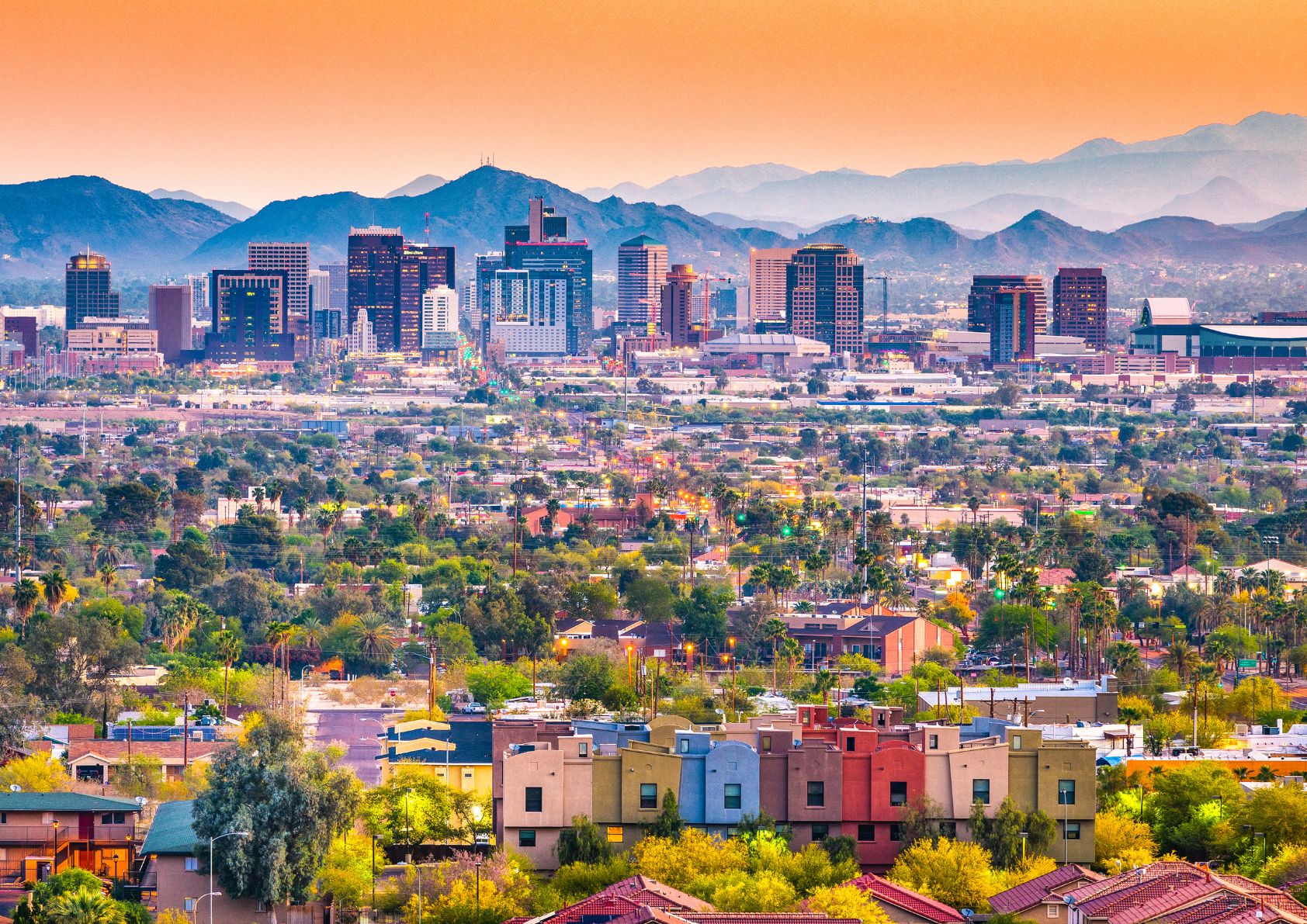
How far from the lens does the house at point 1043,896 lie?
117ft

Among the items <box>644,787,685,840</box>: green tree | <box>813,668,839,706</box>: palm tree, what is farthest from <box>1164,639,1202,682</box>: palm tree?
<box>644,787,685,840</box>: green tree

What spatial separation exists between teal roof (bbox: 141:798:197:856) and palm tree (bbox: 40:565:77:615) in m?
33.7

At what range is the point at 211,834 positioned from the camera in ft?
Result: 133

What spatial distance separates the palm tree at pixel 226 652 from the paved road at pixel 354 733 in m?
2.15

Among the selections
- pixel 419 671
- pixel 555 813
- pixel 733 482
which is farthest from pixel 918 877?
pixel 733 482

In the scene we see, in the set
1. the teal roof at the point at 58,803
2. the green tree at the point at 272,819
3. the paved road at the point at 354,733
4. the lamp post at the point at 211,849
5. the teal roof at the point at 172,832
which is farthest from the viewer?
the paved road at the point at 354,733

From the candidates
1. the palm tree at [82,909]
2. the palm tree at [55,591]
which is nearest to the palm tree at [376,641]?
the palm tree at [55,591]

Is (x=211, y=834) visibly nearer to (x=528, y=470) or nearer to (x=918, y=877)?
(x=918, y=877)

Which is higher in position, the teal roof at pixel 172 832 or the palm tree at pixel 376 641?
the teal roof at pixel 172 832

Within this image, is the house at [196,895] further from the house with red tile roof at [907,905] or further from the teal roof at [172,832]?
the house with red tile roof at [907,905]

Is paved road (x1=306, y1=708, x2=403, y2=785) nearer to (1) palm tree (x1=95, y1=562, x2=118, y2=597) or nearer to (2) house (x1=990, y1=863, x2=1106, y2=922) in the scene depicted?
(2) house (x1=990, y1=863, x2=1106, y2=922)

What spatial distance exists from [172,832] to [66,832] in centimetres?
377

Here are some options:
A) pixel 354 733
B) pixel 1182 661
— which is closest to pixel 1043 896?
pixel 354 733

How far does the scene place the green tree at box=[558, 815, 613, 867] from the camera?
4128 cm
